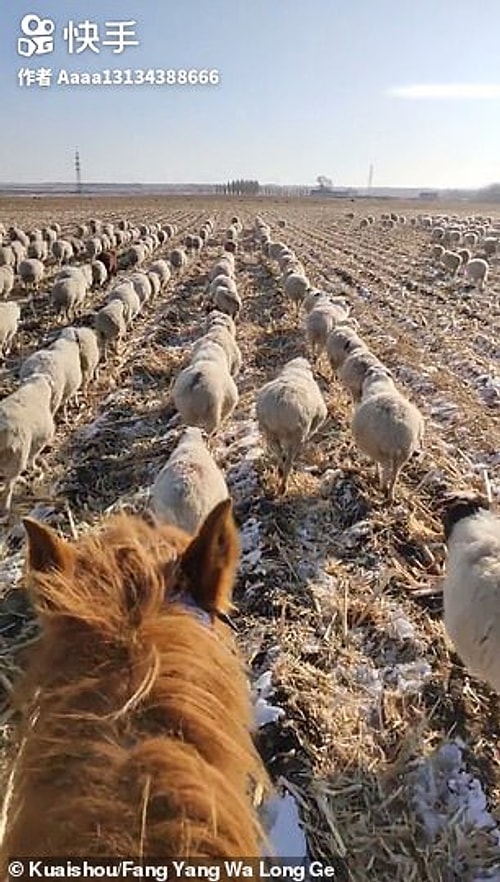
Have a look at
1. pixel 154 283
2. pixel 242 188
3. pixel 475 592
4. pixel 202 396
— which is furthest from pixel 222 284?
pixel 242 188

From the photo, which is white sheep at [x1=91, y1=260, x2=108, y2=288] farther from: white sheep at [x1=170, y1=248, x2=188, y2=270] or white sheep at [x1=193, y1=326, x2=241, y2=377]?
white sheep at [x1=193, y1=326, x2=241, y2=377]

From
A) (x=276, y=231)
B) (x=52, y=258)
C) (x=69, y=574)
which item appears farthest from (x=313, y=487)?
(x=276, y=231)

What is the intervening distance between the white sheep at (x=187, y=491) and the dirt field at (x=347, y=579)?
0.78 meters

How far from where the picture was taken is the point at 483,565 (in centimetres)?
435

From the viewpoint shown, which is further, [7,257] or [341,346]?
[7,257]

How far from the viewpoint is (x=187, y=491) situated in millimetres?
5676

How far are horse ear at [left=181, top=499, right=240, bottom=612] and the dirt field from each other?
8.39ft

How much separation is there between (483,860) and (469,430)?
6.27 metres

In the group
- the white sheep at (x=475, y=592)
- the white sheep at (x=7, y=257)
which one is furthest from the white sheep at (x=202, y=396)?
the white sheep at (x=7, y=257)

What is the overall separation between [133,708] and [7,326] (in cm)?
1270

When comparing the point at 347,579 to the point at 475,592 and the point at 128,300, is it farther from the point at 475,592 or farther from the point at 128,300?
the point at 128,300

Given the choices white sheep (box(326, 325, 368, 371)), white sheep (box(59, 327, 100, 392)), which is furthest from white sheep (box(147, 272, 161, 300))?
white sheep (box(326, 325, 368, 371))

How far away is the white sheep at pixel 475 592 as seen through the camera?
13.3 ft

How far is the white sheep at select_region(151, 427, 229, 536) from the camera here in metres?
5.54
